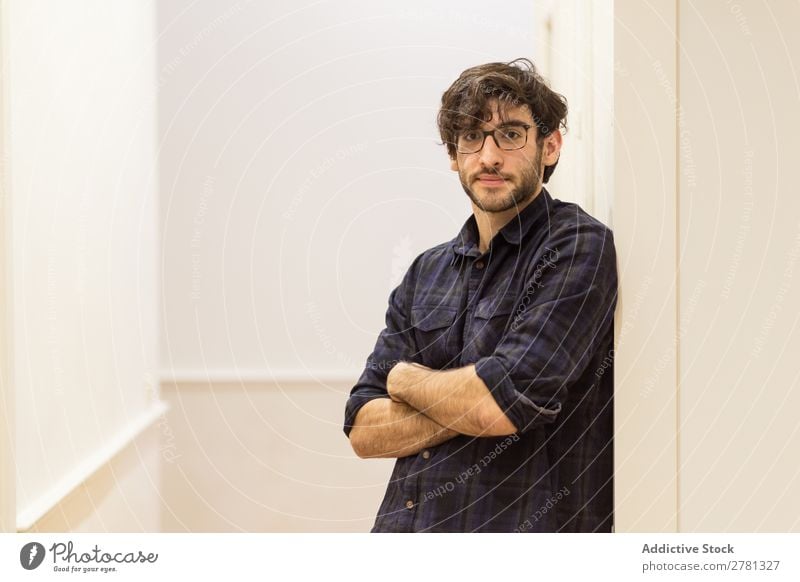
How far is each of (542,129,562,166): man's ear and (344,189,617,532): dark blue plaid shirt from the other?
0.17 ft

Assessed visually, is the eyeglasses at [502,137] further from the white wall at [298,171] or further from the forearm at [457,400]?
the white wall at [298,171]

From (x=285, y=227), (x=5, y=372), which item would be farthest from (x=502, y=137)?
(x=285, y=227)

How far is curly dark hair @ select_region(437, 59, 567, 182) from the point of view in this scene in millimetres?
853

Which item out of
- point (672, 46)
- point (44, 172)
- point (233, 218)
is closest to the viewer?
point (672, 46)

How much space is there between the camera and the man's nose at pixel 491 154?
84 cm

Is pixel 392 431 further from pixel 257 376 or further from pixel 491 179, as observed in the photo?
pixel 257 376

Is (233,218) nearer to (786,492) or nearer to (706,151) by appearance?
(706,151)

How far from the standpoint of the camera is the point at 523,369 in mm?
761

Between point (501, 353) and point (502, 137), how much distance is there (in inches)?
9.5

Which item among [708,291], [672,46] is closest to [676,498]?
[708,291]

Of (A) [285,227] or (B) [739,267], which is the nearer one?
(B) [739,267]

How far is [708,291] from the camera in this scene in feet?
2.70

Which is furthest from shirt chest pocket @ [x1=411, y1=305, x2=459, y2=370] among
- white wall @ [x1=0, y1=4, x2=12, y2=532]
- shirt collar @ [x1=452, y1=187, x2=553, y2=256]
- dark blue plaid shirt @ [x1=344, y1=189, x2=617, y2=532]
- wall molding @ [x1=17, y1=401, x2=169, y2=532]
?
wall molding @ [x1=17, y1=401, x2=169, y2=532]

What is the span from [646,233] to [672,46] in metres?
0.19
